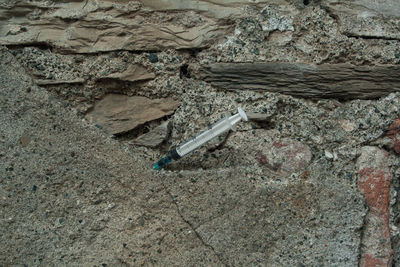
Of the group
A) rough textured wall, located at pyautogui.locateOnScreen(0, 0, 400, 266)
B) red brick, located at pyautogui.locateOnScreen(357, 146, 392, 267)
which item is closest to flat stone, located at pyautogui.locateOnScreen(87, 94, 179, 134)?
rough textured wall, located at pyautogui.locateOnScreen(0, 0, 400, 266)

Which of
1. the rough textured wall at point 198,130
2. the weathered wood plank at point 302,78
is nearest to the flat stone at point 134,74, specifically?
the rough textured wall at point 198,130

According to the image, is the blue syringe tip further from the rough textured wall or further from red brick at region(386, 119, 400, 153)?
red brick at region(386, 119, 400, 153)

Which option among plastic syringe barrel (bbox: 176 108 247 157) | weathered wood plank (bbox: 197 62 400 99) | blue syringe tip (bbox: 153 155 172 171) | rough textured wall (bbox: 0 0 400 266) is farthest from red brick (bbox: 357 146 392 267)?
blue syringe tip (bbox: 153 155 172 171)

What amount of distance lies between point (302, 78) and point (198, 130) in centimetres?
29

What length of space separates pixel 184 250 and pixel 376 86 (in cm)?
64

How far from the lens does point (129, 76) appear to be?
1.24 metres

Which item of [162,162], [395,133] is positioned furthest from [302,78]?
[162,162]

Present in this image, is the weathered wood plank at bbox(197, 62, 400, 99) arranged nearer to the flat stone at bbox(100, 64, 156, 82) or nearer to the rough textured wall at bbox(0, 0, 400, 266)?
the rough textured wall at bbox(0, 0, 400, 266)

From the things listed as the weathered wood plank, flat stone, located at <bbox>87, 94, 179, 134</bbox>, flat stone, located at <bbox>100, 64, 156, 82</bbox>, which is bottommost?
flat stone, located at <bbox>87, 94, 179, 134</bbox>

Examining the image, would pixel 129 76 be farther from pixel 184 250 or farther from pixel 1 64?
pixel 184 250

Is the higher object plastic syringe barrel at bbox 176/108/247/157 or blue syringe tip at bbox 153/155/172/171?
plastic syringe barrel at bbox 176/108/247/157

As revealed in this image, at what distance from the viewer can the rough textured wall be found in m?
1.17

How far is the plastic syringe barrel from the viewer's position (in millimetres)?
1214

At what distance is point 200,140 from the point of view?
122cm
